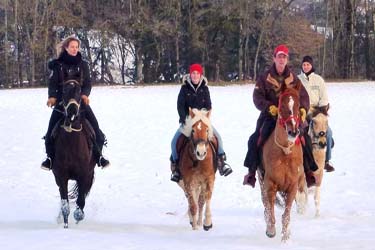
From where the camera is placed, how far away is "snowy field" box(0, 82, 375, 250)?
8562mm

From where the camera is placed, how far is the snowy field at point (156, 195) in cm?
856

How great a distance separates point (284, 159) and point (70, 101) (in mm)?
3180

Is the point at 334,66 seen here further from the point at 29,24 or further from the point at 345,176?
the point at 345,176

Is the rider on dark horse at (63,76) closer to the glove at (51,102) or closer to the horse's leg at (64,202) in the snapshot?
the glove at (51,102)

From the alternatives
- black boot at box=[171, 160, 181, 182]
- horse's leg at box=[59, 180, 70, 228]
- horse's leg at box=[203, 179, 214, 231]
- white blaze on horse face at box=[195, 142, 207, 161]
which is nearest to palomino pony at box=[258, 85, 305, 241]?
white blaze on horse face at box=[195, 142, 207, 161]

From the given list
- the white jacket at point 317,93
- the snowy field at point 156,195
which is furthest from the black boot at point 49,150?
the white jacket at point 317,93

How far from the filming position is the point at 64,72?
388 inches

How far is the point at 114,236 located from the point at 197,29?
43762mm

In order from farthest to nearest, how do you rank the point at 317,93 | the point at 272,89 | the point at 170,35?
the point at 170,35 → the point at 317,93 → the point at 272,89

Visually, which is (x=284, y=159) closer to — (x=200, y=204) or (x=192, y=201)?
(x=192, y=201)

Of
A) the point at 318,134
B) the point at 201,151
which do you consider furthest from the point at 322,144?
the point at 201,151

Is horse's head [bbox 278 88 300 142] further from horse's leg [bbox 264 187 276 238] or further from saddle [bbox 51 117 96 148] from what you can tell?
saddle [bbox 51 117 96 148]

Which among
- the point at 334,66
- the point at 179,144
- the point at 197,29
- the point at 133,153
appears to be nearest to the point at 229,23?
the point at 197,29

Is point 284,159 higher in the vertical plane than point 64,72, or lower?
lower
